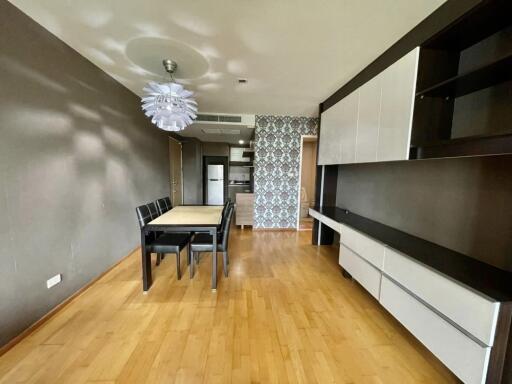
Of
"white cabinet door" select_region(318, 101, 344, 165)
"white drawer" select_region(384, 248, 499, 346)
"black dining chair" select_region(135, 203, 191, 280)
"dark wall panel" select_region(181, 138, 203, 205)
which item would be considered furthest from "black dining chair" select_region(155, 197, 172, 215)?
"dark wall panel" select_region(181, 138, 203, 205)

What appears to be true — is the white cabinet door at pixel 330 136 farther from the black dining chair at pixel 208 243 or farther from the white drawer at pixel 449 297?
the black dining chair at pixel 208 243

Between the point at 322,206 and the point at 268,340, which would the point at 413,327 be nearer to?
the point at 268,340

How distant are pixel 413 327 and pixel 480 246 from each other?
0.78 meters

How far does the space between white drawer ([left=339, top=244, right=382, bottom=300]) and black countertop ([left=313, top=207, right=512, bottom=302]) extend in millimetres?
314

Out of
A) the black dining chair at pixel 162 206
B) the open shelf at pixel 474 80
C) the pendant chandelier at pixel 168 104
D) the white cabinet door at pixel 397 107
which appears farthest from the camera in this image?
the black dining chair at pixel 162 206

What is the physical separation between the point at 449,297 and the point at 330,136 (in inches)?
98.6

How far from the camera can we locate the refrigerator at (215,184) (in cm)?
745

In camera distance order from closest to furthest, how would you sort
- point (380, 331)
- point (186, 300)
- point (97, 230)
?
point (380, 331), point (186, 300), point (97, 230)

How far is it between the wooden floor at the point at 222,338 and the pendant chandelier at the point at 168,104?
194 cm

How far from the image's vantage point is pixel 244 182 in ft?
26.0

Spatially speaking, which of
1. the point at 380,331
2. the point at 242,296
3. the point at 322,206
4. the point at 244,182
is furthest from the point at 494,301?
the point at 244,182

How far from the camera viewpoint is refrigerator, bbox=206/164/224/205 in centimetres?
745

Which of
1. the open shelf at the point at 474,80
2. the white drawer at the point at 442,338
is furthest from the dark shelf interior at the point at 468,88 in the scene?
the white drawer at the point at 442,338

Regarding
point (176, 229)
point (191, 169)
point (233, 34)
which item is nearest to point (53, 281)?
point (176, 229)
